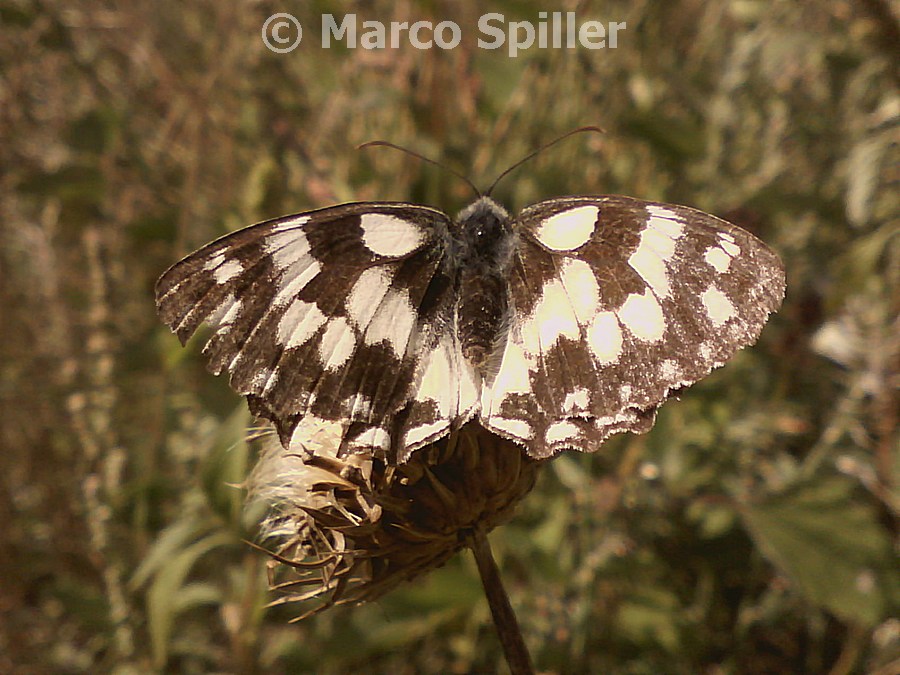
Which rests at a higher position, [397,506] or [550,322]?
[550,322]

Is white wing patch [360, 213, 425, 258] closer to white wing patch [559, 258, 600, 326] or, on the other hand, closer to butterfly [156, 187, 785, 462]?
butterfly [156, 187, 785, 462]

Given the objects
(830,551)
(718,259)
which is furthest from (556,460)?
(718,259)

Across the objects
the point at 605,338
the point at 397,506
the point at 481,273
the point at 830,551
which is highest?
the point at 481,273

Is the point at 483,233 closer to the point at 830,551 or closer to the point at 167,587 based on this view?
the point at 167,587

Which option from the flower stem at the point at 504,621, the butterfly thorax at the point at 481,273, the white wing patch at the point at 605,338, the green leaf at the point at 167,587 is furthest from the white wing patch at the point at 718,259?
the green leaf at the point at 167,587

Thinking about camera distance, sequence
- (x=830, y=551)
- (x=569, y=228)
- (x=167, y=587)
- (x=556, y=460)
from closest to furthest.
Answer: (x=569, y=228), (x=167, y=587), (x=830, y=551), (x=556, y=460)

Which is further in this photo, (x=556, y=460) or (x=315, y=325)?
(x=556, y=460)
